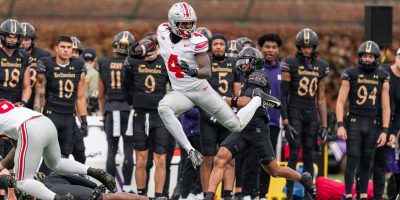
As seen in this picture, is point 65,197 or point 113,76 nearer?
point 65,197

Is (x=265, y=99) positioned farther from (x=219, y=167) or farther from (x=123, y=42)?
(x=123, y=42)

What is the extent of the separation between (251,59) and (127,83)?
6.48ft

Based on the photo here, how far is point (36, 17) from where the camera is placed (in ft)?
73.0


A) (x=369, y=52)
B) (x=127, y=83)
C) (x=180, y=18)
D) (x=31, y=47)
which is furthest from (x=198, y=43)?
(x=31, y=47)

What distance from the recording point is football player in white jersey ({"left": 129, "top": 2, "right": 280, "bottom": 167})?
13.6m

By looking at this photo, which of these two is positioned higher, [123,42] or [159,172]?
[123,42]

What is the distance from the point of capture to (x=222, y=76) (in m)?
15.2

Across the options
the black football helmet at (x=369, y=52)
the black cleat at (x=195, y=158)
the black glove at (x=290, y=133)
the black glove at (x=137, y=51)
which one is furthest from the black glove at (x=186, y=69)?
the black football helmet at (x=369, y=52)

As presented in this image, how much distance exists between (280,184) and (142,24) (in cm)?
732

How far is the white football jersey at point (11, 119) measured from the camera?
504 inches

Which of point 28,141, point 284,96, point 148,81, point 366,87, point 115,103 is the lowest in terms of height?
point 28,141

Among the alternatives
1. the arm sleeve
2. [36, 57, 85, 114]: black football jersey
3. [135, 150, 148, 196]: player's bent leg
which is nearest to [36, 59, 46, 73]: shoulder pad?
[36, 57, 85, 114]: black football jersey

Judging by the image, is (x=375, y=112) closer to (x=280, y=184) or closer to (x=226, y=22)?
(x=280, y=184)

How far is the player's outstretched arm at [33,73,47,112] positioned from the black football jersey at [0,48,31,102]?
20 cm
